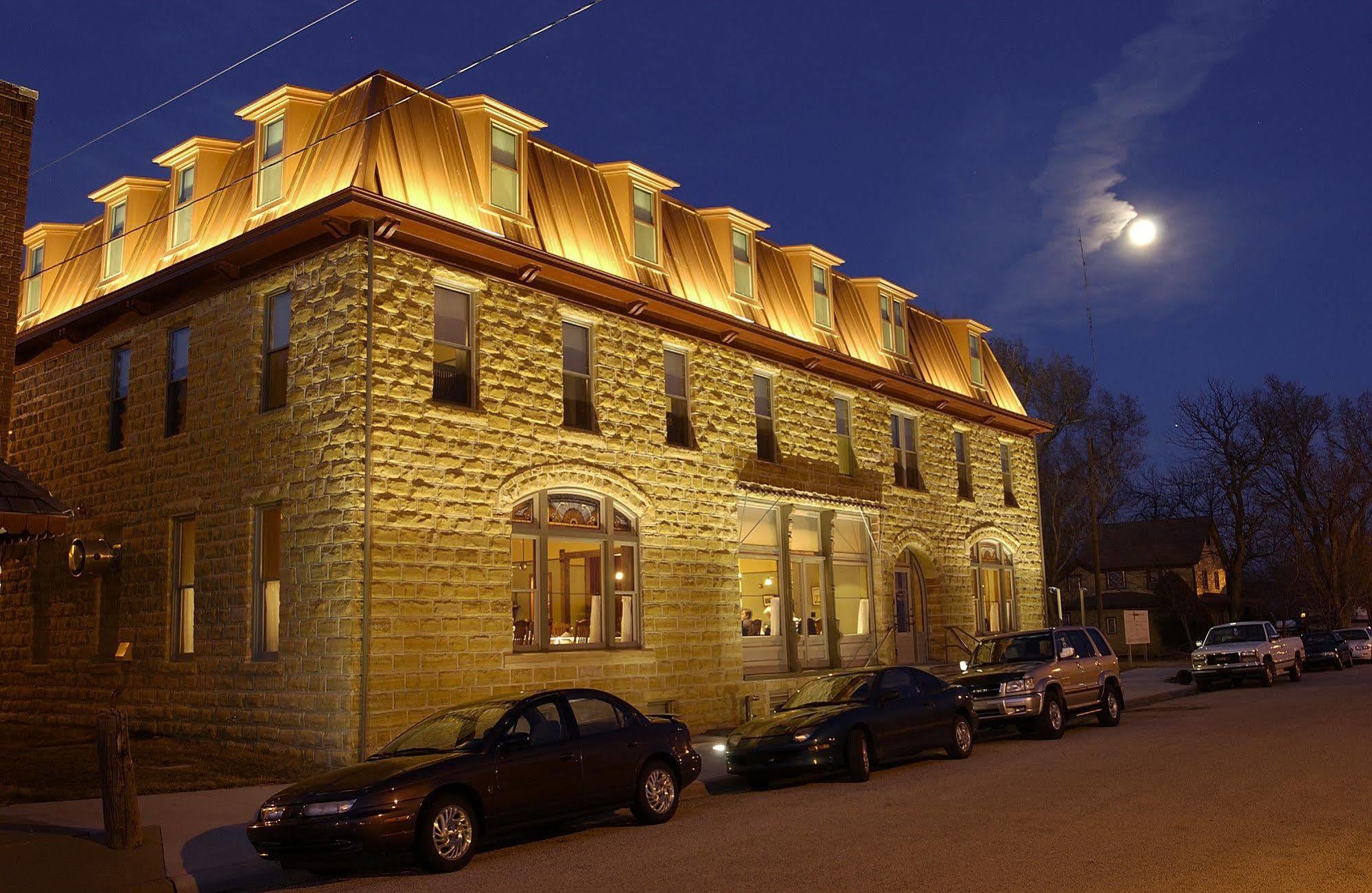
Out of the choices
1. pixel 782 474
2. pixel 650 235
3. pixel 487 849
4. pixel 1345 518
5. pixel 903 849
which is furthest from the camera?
pixel 1345 518

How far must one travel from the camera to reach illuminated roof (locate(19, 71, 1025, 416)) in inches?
659

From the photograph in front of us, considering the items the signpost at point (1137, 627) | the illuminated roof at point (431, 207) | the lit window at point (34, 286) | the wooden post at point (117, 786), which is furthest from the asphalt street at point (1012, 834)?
the signpost at point (1137, 627)

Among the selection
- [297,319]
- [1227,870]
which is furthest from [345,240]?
[1227,870]

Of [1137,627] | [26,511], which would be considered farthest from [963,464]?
[26,511]

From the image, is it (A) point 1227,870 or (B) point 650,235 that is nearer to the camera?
(A) point 1227,870

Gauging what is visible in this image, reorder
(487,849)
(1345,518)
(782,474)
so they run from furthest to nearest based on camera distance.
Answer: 1. (1345,518)
2. (782,474)
3. (487,849)

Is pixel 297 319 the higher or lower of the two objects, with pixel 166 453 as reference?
higher

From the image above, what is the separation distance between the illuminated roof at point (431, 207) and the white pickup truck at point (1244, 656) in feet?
44.8

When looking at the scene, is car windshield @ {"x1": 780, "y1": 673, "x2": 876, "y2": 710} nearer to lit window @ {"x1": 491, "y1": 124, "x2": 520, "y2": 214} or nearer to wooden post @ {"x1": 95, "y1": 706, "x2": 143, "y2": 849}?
wooden post @ {"x1": 95, "y1": 706, "x2": 143, "y2": 849}

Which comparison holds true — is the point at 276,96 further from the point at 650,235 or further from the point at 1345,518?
the point at 1345,518

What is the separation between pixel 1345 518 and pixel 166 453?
54561mm

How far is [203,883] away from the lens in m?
9.73

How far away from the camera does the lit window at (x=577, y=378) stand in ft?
61.9

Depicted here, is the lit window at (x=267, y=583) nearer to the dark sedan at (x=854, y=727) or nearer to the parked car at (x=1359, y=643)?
the dark sedan at (x=854, y=727)
